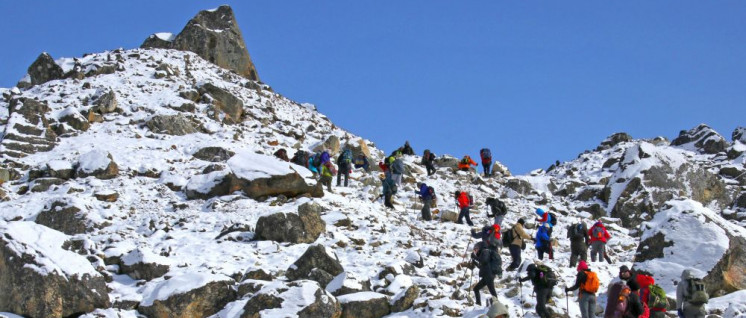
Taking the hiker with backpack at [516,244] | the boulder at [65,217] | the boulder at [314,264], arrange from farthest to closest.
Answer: the boulder at [65,217] → the hiker with backpack at [516,244] → the boulder at [314,264]

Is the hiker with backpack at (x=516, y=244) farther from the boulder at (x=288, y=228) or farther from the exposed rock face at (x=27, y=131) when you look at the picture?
the exposed rock face at (x=27, y=131)

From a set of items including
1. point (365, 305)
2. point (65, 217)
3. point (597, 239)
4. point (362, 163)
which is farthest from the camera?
point (362, 163)

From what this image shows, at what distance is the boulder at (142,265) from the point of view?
16984 millimetres

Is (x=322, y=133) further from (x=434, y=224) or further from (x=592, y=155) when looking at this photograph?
(x=592, y=155)

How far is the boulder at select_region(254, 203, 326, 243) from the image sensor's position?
20.2m

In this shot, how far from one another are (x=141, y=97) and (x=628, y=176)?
27.1 m

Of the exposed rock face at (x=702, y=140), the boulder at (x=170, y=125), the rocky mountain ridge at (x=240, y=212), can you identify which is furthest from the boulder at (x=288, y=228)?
the exposed rock face at (x=702, y=140)

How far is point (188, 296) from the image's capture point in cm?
1520

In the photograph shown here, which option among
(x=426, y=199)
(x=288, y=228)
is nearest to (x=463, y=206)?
(x=426, y=199)

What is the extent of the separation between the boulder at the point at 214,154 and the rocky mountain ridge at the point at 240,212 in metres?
0.09

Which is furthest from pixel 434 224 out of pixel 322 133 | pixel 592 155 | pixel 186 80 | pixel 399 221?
pixel 592 155

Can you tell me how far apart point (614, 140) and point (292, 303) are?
160 ft

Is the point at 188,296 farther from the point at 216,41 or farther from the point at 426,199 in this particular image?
the point at 216,41

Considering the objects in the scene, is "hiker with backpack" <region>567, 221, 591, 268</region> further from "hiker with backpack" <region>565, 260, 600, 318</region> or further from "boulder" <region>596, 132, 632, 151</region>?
"boulder" <region>596, 132, 632, 151</region>
